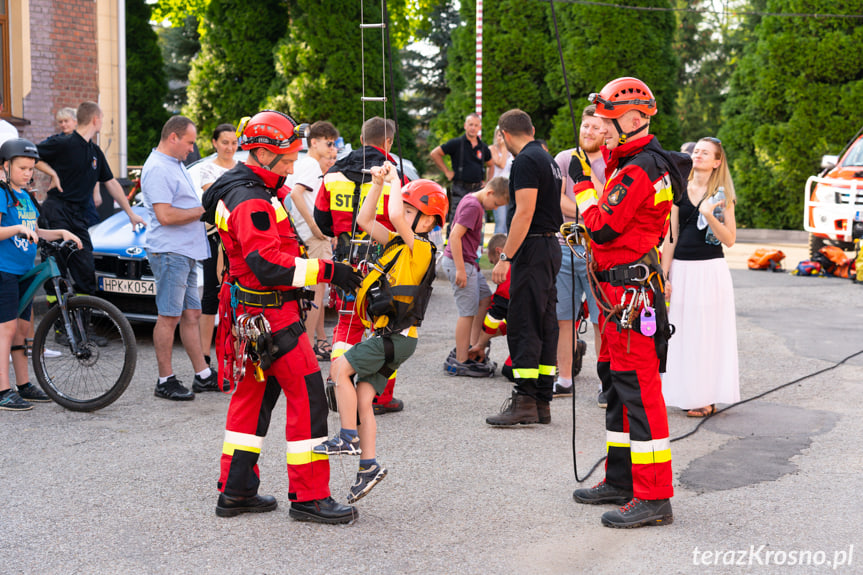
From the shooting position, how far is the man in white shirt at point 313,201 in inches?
337

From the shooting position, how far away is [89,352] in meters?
6.88

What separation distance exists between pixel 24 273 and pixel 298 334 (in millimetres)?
3336

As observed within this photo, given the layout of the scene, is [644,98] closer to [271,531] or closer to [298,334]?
[298,334]

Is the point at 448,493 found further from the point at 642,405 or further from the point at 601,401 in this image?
the point at 601,401

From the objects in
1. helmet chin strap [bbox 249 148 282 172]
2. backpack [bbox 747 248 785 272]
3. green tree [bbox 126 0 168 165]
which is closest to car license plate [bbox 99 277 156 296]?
A: helmet chin strap [bbox 249 148 282 172]

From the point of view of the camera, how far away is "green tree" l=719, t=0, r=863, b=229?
2225 centimetres

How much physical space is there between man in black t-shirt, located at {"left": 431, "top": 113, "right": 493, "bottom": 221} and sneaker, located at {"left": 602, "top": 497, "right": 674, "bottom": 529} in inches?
393

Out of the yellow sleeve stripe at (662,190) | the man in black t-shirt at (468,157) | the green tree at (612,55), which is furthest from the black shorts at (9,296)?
the green tree at (612,55)

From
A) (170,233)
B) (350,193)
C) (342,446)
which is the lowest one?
(342,446)

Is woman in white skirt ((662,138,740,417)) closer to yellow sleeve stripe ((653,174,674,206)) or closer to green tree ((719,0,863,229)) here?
yellow sleeve stripe ((653,174,674,206))

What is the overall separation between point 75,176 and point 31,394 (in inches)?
100

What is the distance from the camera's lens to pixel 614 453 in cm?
502

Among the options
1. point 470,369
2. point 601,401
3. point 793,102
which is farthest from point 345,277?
point 793,102

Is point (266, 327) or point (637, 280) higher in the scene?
point (637, 280)
